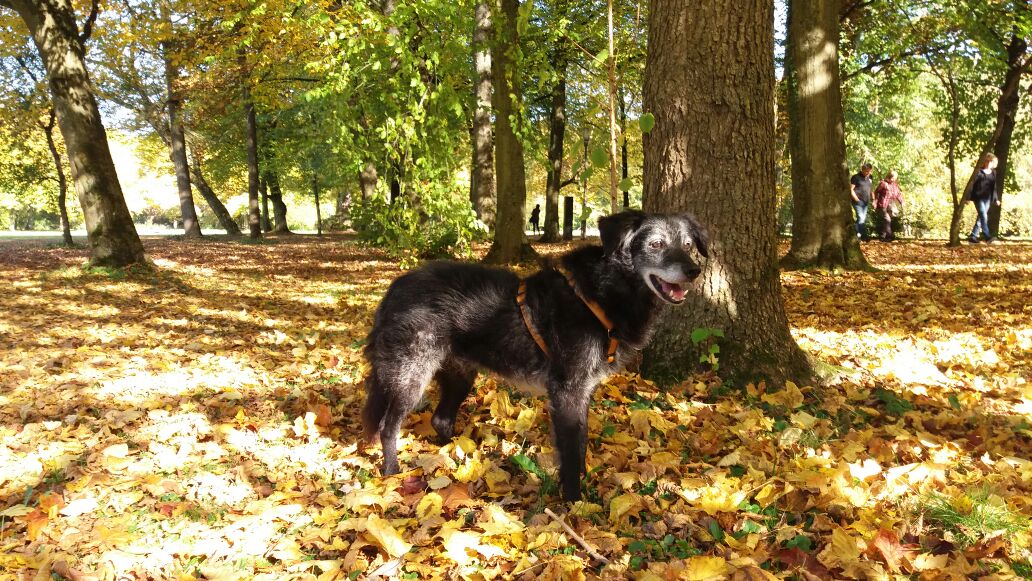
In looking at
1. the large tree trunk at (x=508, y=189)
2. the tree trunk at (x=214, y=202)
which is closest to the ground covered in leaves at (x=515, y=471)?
the large tree trunk at (x=508, y=189)

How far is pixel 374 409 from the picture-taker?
3.79 meters

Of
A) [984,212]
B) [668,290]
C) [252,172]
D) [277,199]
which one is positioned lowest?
[668,290]

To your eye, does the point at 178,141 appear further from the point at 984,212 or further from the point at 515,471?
the point at 984,212

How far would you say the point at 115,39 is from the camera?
19.5 meters

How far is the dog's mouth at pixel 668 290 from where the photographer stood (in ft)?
11.3

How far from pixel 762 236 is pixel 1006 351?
3164 millimetres

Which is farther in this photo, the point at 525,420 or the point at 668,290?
the point at 525,420

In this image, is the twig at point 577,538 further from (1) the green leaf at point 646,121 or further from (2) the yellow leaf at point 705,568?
(1) the green leaf at point 646,121

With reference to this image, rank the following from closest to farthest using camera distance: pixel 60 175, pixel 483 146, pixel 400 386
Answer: pixel 400 386
pixel 483 146
pixel 60 175

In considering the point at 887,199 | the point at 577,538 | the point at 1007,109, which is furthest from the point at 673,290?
the point at 887,199

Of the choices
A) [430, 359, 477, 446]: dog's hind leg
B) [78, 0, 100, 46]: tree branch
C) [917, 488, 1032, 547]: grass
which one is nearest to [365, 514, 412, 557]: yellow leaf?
[430, 359, 477, 446]: dog's hind leg

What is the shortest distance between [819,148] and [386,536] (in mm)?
9969

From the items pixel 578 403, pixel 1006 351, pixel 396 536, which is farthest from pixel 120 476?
pixel 1006 351

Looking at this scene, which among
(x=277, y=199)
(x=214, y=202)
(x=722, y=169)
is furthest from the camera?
(x=277, y=199)
